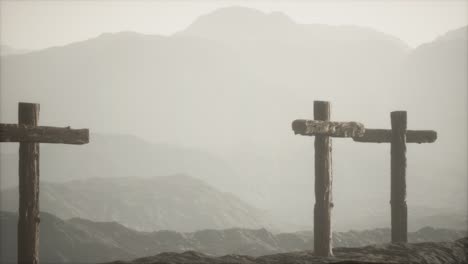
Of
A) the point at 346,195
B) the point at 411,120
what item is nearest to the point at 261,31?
the point at 411,120

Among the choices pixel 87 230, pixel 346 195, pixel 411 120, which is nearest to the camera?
pixel 87 230

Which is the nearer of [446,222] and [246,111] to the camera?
[446,222]

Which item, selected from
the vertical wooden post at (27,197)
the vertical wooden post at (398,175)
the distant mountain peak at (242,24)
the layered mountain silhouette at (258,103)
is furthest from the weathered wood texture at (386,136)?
the distant mountain peak at (242,24)

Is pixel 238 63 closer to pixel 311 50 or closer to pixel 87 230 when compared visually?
pixel 311 50

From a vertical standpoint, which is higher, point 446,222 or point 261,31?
point 261,31

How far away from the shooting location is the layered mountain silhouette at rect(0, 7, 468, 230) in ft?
286

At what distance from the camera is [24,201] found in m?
8.70

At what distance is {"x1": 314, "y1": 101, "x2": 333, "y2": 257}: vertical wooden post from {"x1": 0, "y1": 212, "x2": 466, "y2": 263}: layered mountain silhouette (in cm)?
1318

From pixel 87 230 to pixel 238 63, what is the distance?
125079mm

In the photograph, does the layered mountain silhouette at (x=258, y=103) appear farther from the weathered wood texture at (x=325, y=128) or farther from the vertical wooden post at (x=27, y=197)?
the vertical wooden post at (x=27, y=197)

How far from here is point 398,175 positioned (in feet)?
37.9

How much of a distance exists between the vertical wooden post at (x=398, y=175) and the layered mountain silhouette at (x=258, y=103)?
5996 cm

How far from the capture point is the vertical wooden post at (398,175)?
37.4 ft

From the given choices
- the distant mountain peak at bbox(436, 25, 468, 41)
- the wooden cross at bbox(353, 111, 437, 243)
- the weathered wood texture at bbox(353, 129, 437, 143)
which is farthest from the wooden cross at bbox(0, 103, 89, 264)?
the distant mountain peak at bbox(436, 25, 468, 41)
